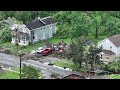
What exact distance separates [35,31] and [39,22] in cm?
10

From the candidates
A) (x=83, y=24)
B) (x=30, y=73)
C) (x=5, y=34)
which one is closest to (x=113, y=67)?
(x=83, y=24)

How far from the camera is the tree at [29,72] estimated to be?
9.31 ft

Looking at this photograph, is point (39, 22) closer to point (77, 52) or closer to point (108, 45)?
point (77, 52)

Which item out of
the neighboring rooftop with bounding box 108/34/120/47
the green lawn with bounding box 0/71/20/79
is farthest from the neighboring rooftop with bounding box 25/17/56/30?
the neighboring rooftop with bounding box 108/34/120/47

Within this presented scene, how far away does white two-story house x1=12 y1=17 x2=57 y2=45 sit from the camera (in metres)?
3.23

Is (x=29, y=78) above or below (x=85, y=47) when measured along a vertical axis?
below

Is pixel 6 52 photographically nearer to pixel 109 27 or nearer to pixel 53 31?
pixel 53 31

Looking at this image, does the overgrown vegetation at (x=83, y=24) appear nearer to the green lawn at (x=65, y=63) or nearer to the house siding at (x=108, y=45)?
the house siding at (x=108, y=45)

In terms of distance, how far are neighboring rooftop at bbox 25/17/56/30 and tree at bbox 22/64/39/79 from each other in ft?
1.31

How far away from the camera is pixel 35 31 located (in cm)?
335
